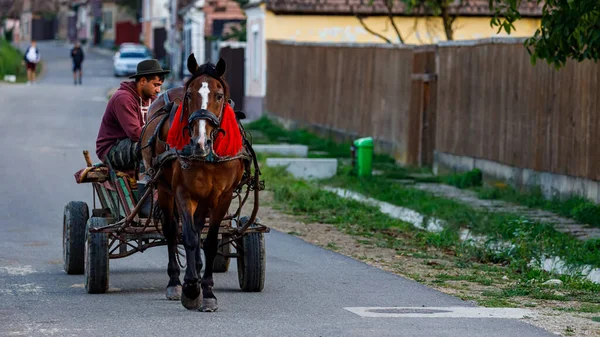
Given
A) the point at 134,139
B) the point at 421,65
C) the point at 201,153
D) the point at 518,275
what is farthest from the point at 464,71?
the point at 201,153

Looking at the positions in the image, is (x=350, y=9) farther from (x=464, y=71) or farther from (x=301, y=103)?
(x=464, y=71)

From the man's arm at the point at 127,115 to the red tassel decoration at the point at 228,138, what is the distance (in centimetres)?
186

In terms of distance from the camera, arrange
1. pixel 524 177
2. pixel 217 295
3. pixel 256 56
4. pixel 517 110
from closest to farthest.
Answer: pixel 217 295 → pixel 524 177 → pixel 517 110 → pixel 256 56

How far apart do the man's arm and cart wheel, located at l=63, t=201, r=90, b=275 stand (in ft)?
3.26

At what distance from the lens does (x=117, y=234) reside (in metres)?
10.9

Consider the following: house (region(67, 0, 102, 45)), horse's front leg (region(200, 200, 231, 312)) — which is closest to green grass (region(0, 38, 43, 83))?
house (region(67, 0, 102, 45))

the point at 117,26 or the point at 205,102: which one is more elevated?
the point at 205,102

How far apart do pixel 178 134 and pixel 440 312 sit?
2.49 meters


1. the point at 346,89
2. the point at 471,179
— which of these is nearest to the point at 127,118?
the point at 471,179

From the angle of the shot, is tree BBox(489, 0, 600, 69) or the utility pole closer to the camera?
tree BBox(489, 0, 600, 69)

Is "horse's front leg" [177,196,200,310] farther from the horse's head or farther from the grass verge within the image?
the grass verge

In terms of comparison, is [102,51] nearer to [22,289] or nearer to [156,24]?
[156,24]

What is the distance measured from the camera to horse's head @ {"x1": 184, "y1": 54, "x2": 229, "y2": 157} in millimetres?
9461

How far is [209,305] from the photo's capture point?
9930mm
